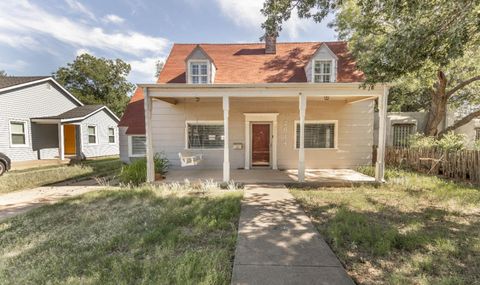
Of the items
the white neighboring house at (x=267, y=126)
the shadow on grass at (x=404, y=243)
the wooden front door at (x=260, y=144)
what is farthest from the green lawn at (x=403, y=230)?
the wooden front door at (x=260, y=144)

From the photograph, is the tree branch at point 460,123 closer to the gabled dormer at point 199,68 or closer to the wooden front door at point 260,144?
the wooden front door at point 260,144

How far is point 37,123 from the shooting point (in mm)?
14125

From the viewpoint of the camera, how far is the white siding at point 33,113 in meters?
12.4

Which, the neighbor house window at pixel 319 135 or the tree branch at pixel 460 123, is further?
the tree branch at pixel 460 123

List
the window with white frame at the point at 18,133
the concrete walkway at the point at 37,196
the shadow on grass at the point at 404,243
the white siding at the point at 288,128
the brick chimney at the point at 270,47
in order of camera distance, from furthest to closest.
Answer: the window with white frame at the point at 18,133
the brick chimney at the point at 270,47
the white siding at the point at 288,128
the concrete walkway at the point at 37,196
the shadow on grass at the point at 404,243

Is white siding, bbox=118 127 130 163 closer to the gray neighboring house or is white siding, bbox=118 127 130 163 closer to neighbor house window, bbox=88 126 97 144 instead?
the gray neighboring house

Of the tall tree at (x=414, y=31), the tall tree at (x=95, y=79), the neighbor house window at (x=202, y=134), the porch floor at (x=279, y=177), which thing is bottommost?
the porch floor at (x=279, y=177)

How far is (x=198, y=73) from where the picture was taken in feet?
34.4

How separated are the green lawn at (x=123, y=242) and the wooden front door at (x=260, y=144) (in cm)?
479

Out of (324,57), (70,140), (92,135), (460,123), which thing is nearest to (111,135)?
(92,135)

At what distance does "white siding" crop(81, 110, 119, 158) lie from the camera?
16359 mm

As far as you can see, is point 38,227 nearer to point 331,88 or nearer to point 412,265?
point 412,265

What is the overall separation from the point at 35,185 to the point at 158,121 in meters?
5.16

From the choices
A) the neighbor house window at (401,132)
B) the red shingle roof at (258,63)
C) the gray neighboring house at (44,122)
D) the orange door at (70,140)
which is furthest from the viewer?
the orange door at (70,140)
